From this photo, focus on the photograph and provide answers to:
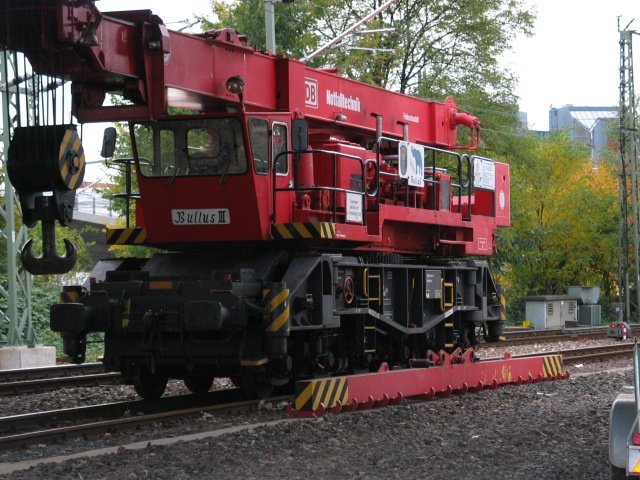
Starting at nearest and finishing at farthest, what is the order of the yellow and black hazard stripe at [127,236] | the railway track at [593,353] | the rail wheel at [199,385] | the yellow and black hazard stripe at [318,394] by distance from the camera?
1. the yellow and black hazard stripe at [318,394]
2. the yellow and black hazard stripe at [127,236]
3. the rail wheel at [199,385]
4. the railway track at [593,353]

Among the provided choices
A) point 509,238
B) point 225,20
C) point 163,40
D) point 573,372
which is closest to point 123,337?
point 163,40

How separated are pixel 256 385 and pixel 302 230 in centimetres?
218

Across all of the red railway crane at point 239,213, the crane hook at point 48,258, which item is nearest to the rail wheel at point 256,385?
the red railway crane at point 239,213

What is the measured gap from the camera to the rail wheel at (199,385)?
15508mm

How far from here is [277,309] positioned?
43.0ft

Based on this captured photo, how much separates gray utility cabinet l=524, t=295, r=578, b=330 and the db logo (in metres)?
24.4

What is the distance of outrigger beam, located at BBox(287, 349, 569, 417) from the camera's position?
42.8ft

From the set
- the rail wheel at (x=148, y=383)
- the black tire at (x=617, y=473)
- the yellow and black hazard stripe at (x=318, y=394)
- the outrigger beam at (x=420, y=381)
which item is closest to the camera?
the black tire at (x=617, y=473)

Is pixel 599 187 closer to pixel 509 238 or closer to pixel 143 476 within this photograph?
pixel 509 238

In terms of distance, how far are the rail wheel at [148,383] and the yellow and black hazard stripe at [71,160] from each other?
15.9 feet

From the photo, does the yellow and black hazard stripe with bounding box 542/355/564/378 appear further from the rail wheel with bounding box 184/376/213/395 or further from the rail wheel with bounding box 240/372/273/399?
the rail wheel with bounding box 184/376/213/395

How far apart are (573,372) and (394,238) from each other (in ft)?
19.3

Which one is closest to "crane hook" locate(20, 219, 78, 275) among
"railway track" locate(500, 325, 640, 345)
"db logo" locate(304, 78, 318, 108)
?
"db logo" locate(304, 78, 318, 108)

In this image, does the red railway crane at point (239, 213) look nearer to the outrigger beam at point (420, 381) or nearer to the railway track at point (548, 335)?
the outrigger beam at point (420, 381)
